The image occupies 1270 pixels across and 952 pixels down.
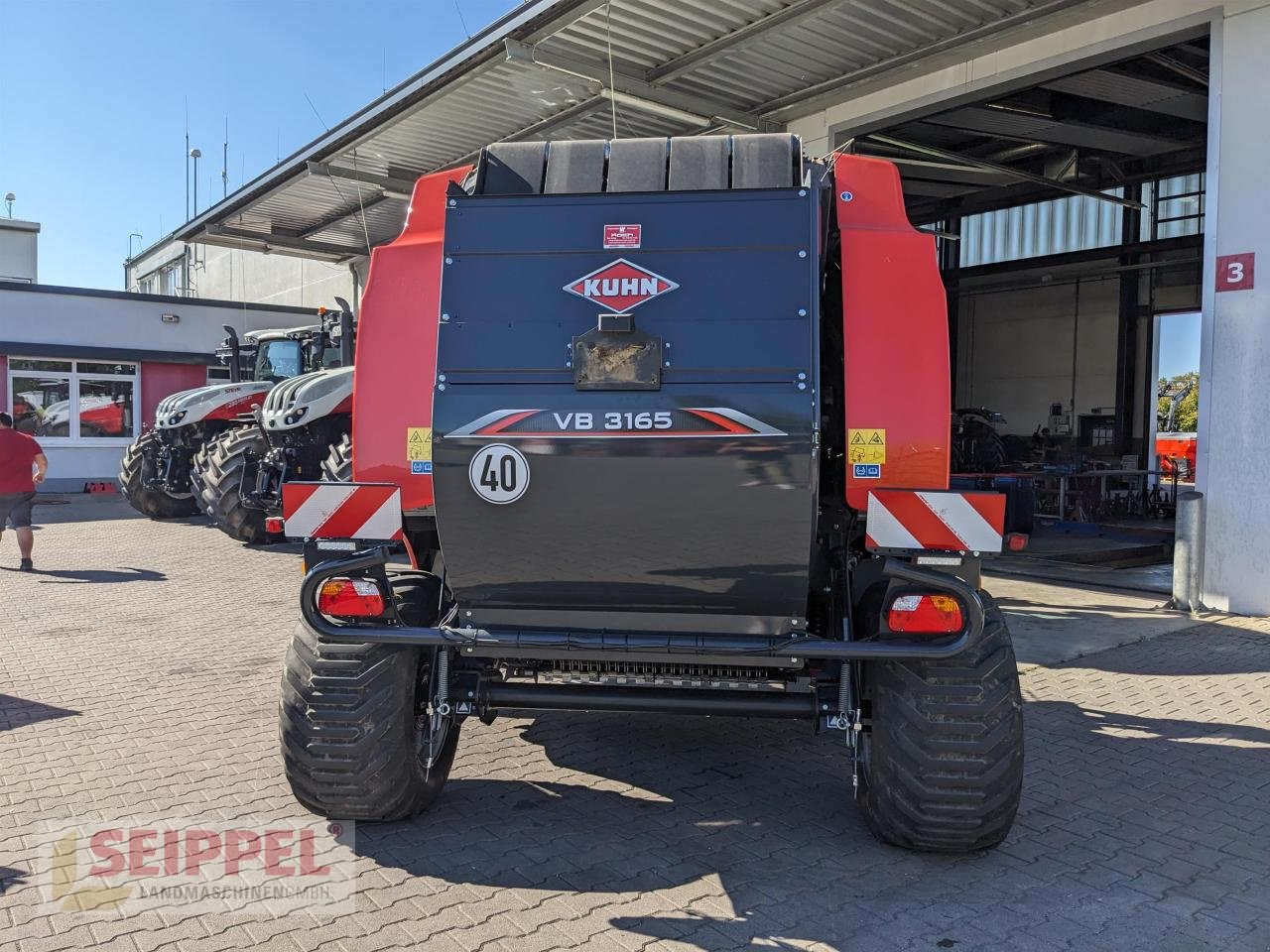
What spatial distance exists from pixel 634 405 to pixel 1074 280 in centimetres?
2223

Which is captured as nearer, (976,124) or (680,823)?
(680,823)

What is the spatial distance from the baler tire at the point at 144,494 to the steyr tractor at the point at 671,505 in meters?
12.4

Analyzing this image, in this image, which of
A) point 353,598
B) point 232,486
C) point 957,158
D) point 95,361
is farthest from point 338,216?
point 353,598

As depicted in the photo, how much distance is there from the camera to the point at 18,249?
100.0 ft

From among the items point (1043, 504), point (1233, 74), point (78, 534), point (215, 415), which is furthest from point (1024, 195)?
point (78, 534)

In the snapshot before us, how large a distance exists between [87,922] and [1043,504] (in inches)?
616

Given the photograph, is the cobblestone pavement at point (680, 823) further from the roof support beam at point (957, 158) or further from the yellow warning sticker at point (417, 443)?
the roof support beam at point (957, 158)

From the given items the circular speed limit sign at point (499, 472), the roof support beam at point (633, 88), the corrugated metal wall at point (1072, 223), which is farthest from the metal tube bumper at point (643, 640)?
the corrugated metal wall at point (1072, 223)

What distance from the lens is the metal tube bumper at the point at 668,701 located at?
380 centimetres

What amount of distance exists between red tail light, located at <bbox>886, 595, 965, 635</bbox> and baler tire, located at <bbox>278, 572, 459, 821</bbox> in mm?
1871

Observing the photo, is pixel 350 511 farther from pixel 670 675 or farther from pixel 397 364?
pixel 670 675

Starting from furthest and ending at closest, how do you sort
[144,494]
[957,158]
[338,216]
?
[338,216] → [144,494] → [957,158]

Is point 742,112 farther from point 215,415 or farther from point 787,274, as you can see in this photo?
point 787,274

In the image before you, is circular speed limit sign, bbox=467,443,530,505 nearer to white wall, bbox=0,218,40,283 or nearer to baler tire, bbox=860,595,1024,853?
baler tire, bbox=860,595,1024,853
